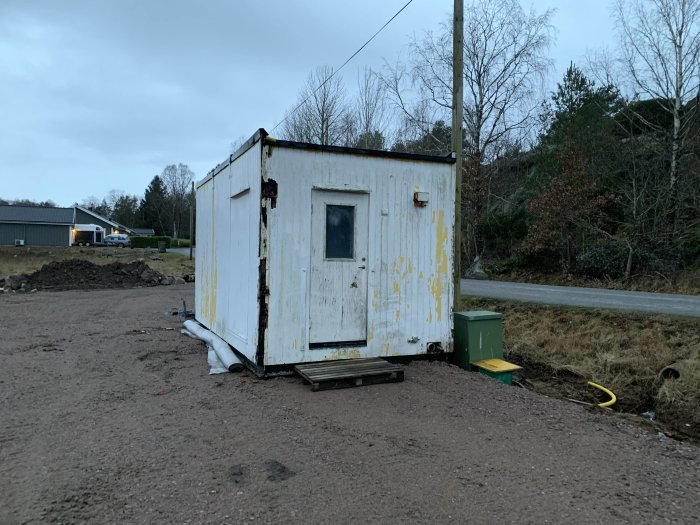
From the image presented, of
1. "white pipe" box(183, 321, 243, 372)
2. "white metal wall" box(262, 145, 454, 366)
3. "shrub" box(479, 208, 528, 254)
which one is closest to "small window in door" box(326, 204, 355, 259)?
"white metal wall" box(262, 145, 454, 366)

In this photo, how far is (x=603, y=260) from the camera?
Answer: 716 inches

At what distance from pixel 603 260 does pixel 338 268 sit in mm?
15229

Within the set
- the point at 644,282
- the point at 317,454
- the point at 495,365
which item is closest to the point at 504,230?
the point at 644,282

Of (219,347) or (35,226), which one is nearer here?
(219,347)

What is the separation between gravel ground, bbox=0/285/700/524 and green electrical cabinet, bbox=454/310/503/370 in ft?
1.98

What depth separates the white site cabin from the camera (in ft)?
18.8

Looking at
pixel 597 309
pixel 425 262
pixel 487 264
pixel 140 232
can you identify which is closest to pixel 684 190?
pixel 487 264

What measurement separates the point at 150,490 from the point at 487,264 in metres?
22.0

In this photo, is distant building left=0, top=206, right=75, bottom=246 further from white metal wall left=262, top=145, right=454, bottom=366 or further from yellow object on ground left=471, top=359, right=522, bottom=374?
yellow object on ground left=471, top=359, right=522, bottom=374

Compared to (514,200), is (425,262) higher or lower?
lower

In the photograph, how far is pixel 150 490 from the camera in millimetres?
3158

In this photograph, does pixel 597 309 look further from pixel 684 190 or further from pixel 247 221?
pixel 684 190

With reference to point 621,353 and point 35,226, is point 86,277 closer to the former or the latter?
point 621,353

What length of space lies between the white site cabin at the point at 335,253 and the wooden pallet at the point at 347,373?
25cm
